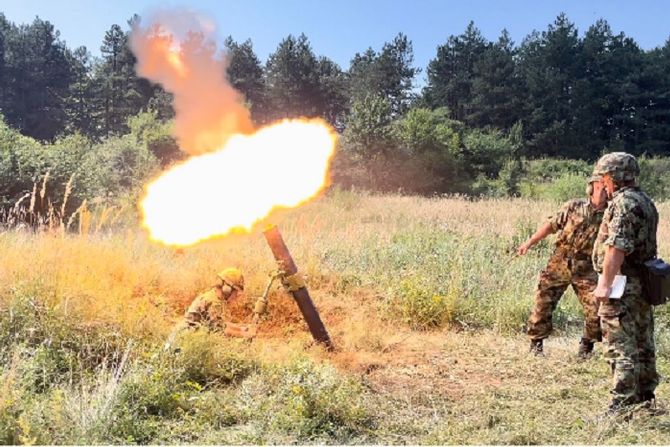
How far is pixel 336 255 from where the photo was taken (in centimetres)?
855

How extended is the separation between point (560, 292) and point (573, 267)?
30 centimetres

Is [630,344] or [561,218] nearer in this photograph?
[630,344]

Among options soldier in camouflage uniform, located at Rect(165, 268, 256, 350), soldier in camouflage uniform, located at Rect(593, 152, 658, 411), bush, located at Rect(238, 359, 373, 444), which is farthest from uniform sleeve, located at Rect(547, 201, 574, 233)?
soldier in camouflage uniform, located at Rect(165, 268, 256, 350)

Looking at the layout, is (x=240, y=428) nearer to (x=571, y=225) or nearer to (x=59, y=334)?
(x=59, y=334)

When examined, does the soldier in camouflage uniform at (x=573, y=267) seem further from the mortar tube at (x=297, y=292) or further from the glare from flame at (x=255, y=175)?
the glare from flame at (x=255, y=175)

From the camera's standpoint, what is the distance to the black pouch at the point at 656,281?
3980 millimetres

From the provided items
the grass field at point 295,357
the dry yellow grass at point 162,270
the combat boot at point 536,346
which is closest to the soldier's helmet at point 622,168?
the grass field at point 295,357

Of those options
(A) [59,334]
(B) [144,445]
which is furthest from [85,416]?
(A) [59,334]

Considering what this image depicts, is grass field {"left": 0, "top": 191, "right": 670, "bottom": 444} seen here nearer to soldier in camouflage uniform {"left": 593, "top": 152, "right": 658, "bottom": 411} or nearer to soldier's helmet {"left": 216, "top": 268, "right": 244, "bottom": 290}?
soldier in camouflage uniform {"left": 593, "top": 152, "right": 658, "bottom": 411}

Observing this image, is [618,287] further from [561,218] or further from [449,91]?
[449,91]

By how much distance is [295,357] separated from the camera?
15.5 ft

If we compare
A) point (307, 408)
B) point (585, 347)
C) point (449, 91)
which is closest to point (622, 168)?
point (585, 347)

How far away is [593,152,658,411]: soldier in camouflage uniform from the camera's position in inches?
158

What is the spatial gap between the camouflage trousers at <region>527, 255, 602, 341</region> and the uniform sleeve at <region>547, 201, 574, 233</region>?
1.01 ft
